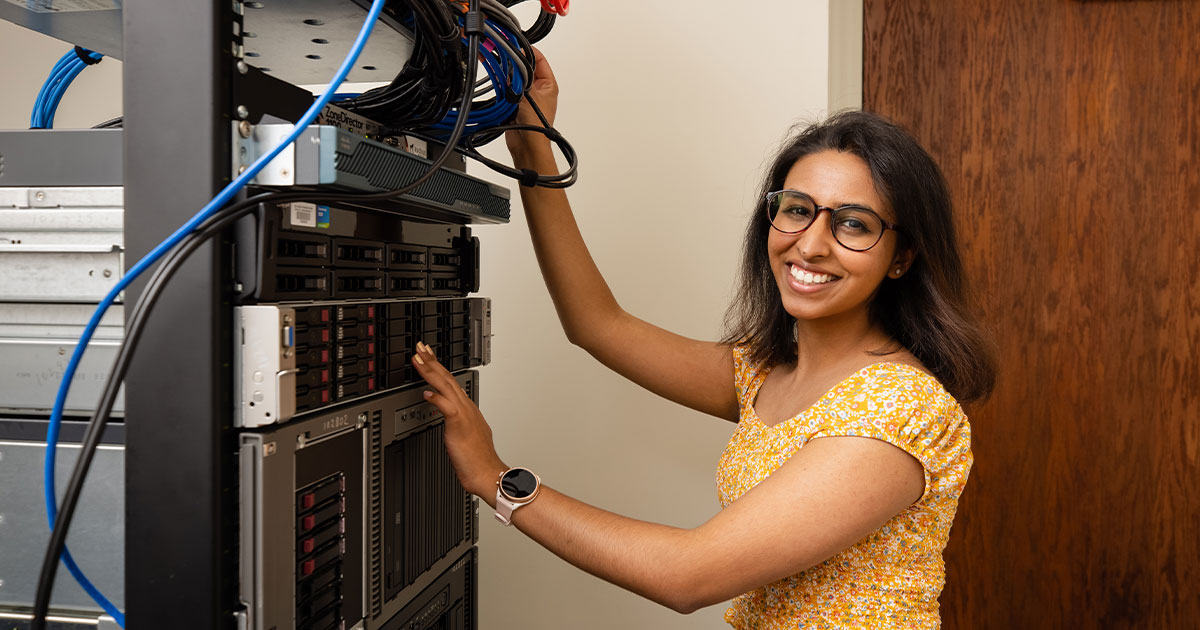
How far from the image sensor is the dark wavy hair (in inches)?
40.2

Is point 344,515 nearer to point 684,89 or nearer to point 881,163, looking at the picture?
point 881,163

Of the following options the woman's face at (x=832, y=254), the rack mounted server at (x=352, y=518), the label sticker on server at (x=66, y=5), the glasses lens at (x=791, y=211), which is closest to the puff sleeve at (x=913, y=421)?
the woman's face at (x=832, y=254)

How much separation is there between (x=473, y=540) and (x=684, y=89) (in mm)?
1013

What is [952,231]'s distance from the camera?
3.59ft

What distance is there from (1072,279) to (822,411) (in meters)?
1.14

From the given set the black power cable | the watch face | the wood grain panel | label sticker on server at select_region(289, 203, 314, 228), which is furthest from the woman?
the wood grain panel

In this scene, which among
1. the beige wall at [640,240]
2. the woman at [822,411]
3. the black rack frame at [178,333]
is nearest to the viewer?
the black rack frame at [178,333]

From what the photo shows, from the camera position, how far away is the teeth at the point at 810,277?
1027 mm

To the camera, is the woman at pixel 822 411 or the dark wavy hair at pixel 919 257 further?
the dark wavy hair at pixel 919 257

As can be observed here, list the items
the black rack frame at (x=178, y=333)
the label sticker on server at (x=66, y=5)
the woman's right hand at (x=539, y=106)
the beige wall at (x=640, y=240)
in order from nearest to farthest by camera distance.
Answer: the black rack frame at (x=178, y=333), the label sticker on server at (x=66, y=5), the woman's right hand at (x=539, y=106), the beige wall at (x=640, y=240)

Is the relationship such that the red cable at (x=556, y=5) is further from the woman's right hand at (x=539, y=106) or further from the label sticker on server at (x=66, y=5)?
the label sticker on server at (x=66, y=5)

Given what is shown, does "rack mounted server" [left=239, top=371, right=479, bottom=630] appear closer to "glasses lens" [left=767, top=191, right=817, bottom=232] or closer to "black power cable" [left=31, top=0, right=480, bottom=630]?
"black power cable" [left=31, top=0, right=480, bottom=630]

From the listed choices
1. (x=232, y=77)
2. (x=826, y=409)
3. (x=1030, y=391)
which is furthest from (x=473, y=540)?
(x=1030, y=391)

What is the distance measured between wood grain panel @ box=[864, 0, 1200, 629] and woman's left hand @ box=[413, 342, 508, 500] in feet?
4.25
